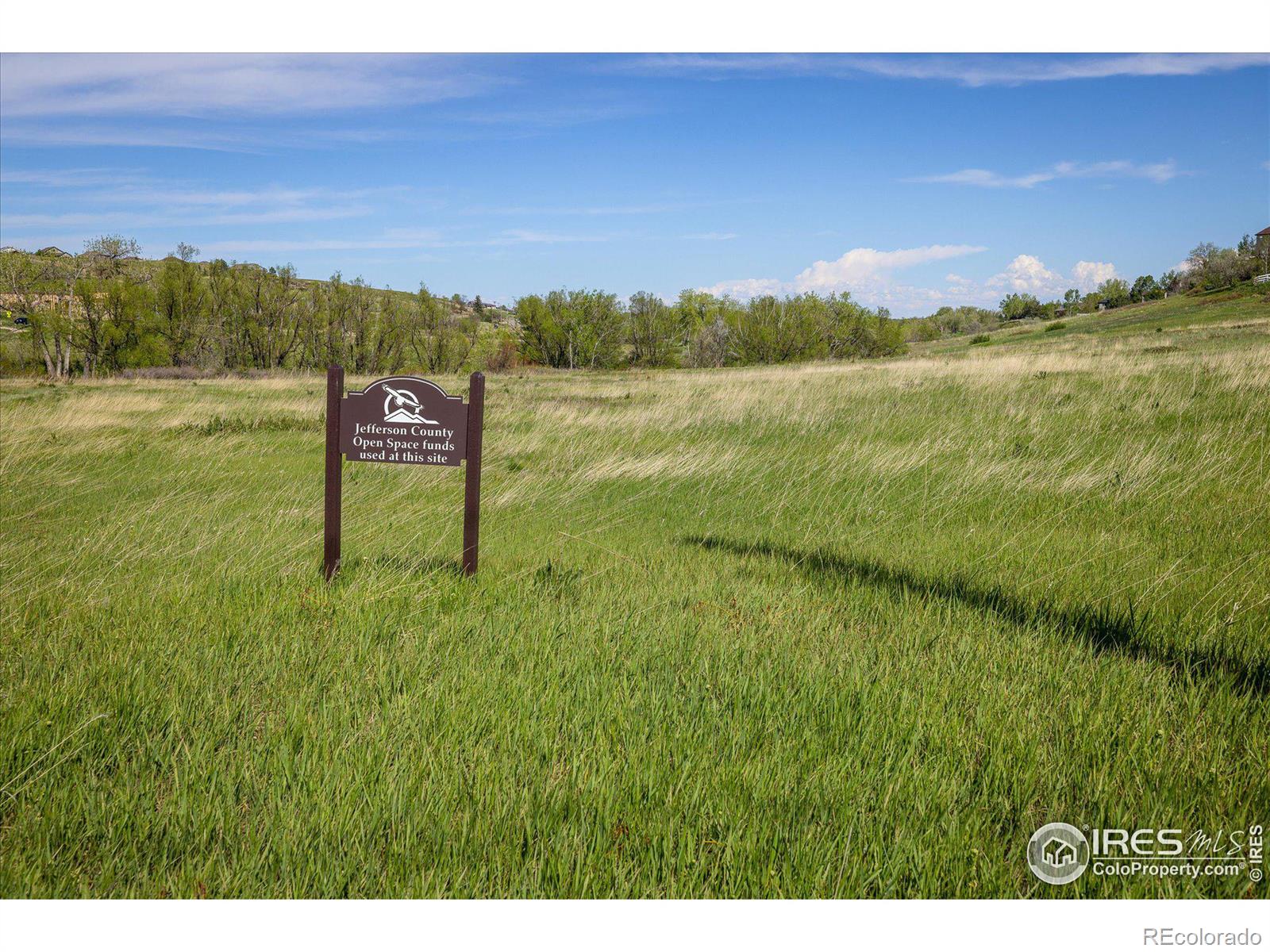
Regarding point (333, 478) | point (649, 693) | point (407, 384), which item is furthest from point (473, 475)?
point (649, 693)

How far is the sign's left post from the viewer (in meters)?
6.17

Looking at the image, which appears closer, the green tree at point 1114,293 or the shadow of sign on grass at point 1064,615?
the shadow of sign on grass at point 1064,615

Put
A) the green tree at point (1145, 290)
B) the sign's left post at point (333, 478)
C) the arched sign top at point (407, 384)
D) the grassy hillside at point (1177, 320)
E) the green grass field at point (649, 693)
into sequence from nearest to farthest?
the green grass field at point (649, 693)
the sign's left post at point (333, 478)
the arched sign top at point (407, 384)
the grassy hillside at point (1177, 320)
the green tree at point (1145, 290)

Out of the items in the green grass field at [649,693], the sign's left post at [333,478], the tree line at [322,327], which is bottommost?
the green grass field at [649,693]

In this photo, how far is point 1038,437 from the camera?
1206 cm

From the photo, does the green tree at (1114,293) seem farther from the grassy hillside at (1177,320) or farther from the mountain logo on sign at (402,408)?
the mountain logo on sign at (402,408)

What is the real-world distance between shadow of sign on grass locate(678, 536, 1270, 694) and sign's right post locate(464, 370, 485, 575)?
8.44ft

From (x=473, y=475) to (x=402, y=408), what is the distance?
809mm

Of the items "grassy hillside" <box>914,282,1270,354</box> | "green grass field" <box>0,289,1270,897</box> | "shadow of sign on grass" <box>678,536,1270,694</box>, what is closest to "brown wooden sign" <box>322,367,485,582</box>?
"green grass field" <box>0,289,1270,897</box>

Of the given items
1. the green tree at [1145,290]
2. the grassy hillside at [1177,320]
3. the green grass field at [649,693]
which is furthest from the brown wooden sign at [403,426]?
the green tree at [1145,290]

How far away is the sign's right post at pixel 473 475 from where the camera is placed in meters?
6.18

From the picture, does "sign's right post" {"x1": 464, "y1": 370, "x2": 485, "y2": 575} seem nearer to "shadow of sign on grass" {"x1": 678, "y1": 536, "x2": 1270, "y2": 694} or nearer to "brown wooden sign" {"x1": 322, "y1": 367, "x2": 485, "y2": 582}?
"brown wooden sign" {"x1": 322, "y1": 367, "x2": 485, "y2": 582}

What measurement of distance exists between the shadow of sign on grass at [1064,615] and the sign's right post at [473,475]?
2573mm

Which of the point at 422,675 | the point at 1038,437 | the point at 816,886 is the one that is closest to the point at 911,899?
the point at 816,886
